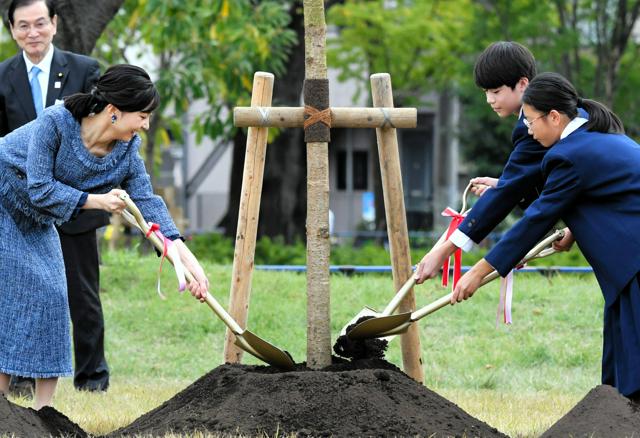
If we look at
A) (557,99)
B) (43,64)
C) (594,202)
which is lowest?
(594,202)

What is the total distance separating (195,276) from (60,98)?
1837mm

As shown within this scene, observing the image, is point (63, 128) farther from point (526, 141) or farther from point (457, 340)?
point (457, 340)

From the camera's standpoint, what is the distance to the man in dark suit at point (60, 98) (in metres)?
6.41

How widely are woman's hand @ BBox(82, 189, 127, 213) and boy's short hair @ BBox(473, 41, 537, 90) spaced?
1697 millimetres

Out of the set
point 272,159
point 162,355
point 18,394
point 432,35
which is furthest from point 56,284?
point 432,35

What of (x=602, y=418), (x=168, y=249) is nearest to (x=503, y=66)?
(x=602, y=418)

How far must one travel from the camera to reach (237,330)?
5430mm

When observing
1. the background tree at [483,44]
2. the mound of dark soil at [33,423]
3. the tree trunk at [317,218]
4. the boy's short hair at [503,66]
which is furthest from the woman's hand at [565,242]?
the background tree at [483,44]

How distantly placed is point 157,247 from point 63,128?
0.68m

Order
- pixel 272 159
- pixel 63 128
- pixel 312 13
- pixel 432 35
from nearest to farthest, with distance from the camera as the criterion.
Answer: pixel 63 128 < pixel 312 13 < pixel 272 159 < pixel 432 35

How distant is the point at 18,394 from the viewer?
662 cm

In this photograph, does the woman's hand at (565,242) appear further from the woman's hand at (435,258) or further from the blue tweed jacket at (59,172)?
the blue tweed jacket at (59,172)

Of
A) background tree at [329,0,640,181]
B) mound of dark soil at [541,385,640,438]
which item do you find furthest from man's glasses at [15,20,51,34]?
background tree at [329,0,640,181]

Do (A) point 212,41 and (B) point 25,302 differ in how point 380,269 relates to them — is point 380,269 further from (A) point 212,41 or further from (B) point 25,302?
(B) point 25,302
